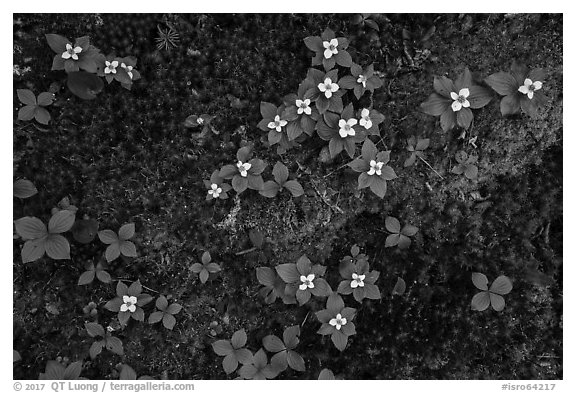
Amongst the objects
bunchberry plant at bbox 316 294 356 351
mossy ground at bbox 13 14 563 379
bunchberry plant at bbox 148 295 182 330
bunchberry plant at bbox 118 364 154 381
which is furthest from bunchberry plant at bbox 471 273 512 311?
bunchberry plant at bbox 118 364 154 381

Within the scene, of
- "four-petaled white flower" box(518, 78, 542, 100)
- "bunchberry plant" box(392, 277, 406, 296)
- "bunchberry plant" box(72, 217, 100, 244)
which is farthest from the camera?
"bunchberry plant" box(392, 277, 406, 296)

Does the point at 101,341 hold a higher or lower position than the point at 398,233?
lower

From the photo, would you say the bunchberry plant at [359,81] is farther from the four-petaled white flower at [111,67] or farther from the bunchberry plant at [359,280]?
the four-petaled white flower at [111,67]

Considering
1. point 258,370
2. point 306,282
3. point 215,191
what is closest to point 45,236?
point 215,191

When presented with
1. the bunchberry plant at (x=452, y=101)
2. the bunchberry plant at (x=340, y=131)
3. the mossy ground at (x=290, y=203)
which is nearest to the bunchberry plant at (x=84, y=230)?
the mossy ground at (x=290, y=203)

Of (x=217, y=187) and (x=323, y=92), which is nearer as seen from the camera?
(x=323, y=92)

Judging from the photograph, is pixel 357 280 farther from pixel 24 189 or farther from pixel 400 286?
pixel 24 189

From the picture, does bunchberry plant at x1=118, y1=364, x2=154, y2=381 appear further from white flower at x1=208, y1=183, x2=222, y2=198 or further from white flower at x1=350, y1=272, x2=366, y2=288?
white flower at x1=350, y1=272, x2=366, y2=288
